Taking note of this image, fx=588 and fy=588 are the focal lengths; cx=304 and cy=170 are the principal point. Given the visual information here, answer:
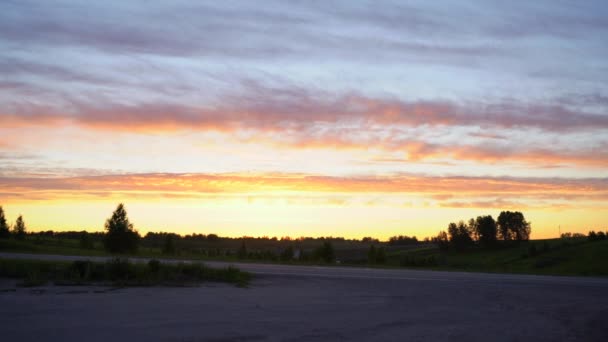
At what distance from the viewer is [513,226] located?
400 ft

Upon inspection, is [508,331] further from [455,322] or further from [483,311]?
[483,311]

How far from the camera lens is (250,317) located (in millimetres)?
13305

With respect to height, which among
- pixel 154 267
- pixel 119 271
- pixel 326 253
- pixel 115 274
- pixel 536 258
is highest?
pixel 326 253

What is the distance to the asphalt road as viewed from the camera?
37.2ft

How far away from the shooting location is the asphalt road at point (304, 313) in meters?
11.3

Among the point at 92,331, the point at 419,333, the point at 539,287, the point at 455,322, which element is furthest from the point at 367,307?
the point at 539,287

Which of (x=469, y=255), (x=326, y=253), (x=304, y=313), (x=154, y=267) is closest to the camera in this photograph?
(x=304, y=313)

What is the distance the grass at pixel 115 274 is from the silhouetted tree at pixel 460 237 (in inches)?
3938

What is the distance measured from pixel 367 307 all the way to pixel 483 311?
3017mm

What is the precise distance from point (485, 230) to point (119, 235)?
81548mm

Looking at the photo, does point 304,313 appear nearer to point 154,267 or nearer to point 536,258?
point 154,267

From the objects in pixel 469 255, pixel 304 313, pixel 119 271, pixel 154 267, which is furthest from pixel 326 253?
pixel 469 255

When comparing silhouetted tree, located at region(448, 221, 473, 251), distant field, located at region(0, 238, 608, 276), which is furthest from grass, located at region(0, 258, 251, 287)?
silhouetted tree, located at region(448, 221, 473, 251)

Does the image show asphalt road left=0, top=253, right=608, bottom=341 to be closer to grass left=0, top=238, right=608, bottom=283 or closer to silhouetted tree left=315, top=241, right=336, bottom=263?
grass left=0, top=238, right=608, bottom=283
